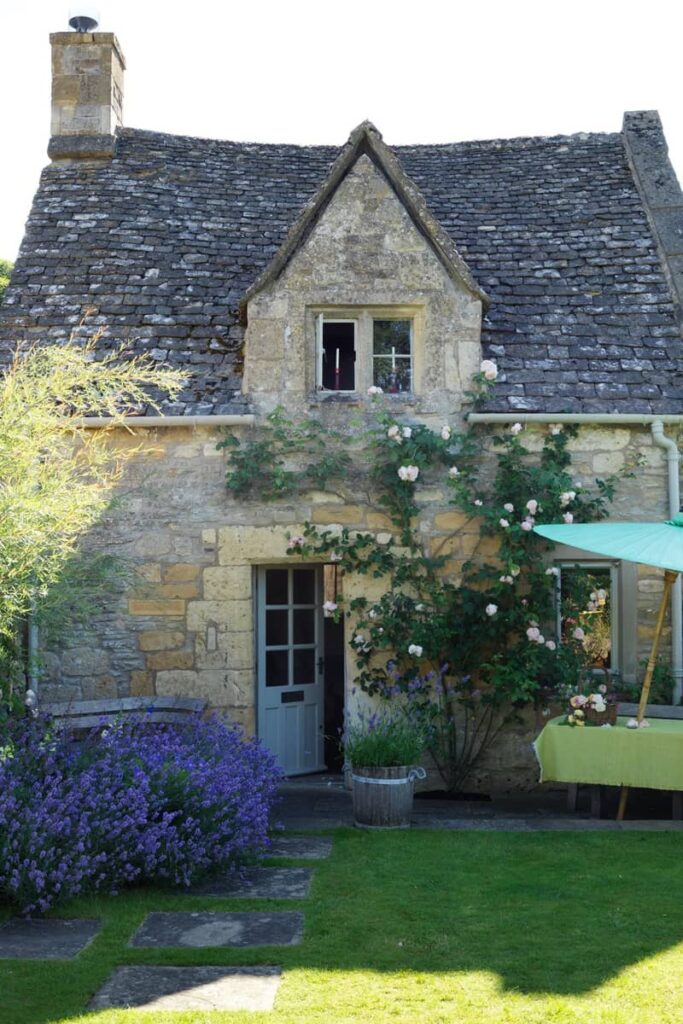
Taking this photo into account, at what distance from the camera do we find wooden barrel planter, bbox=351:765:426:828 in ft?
25.7

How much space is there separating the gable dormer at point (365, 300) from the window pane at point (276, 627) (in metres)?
2.01

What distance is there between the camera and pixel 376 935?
550 cm

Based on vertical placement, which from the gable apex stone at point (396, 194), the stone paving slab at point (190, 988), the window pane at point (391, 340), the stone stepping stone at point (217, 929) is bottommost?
the stone paving slab at point (190, 988)

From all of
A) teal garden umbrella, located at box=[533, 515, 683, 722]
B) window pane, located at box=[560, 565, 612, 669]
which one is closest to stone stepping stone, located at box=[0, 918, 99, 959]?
teal garden umbrella, located at box=[533, 515, 683, 722]

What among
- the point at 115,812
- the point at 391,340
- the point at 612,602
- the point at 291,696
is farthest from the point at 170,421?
the point at 612,602

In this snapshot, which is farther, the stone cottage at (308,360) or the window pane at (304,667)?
the window pane at (304,667)

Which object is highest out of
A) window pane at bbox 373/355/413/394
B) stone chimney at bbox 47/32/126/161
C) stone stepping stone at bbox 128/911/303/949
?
stone chimney at bbox 47/32/126/161

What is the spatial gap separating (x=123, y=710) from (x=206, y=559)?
1.53 metres

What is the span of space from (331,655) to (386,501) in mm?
2985

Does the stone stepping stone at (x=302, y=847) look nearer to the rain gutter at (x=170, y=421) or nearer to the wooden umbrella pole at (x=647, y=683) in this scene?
the wooden umbrella pole at (x=647, y=683)

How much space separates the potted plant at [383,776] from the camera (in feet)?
25.7

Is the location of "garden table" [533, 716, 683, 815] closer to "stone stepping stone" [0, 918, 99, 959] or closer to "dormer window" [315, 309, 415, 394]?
"dormer window" [315, 309, 415, 394]

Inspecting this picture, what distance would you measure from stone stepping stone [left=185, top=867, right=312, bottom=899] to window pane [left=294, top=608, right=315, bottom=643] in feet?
12.4

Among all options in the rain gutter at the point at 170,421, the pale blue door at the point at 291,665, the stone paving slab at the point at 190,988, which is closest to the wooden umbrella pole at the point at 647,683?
the pale blue door at the point at 291,665
